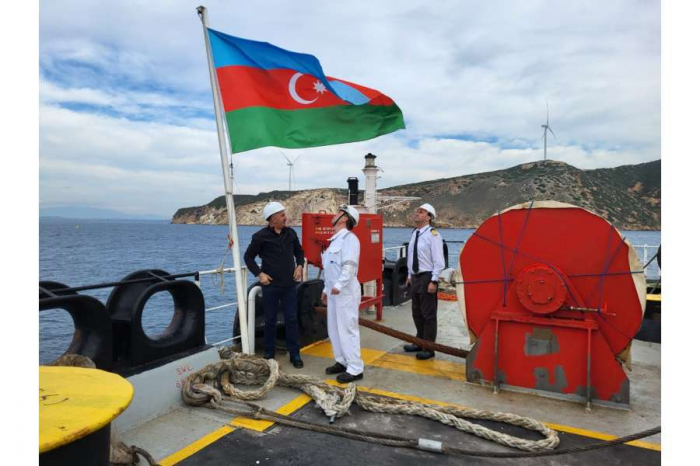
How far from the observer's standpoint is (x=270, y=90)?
498cm

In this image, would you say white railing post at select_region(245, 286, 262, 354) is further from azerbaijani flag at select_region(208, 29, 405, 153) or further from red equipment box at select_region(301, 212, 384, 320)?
azerbaijani flag at select_region(208, 29, 405, 153)

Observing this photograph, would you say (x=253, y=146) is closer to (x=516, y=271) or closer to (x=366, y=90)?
(x=366, y=90)

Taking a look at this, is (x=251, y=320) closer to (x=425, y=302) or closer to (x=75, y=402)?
(x=425, y=302)

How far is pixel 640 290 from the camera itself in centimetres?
425

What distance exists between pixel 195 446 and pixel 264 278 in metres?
1.98

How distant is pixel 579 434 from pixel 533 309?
1132 mm

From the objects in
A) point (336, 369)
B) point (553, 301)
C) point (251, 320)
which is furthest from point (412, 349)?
point (553, 301)

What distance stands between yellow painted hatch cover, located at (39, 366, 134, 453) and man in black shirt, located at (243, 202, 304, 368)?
287 centimetres

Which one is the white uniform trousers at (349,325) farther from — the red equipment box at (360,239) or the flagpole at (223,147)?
the red equipment box at (360,239)

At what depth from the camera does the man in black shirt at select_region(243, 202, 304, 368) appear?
208 inches

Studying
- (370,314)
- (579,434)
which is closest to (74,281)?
(370,314)

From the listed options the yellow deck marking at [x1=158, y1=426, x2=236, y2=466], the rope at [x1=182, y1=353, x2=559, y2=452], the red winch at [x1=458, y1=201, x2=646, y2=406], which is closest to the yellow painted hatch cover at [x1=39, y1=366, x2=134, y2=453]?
the yellow deck marking at [x1=158, y1=426, x2=236, y2=466]

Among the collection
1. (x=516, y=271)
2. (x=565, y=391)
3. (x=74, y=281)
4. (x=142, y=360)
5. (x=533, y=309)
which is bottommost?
(x=74, y=281)

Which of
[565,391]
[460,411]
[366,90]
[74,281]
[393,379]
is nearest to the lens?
[460,411]
